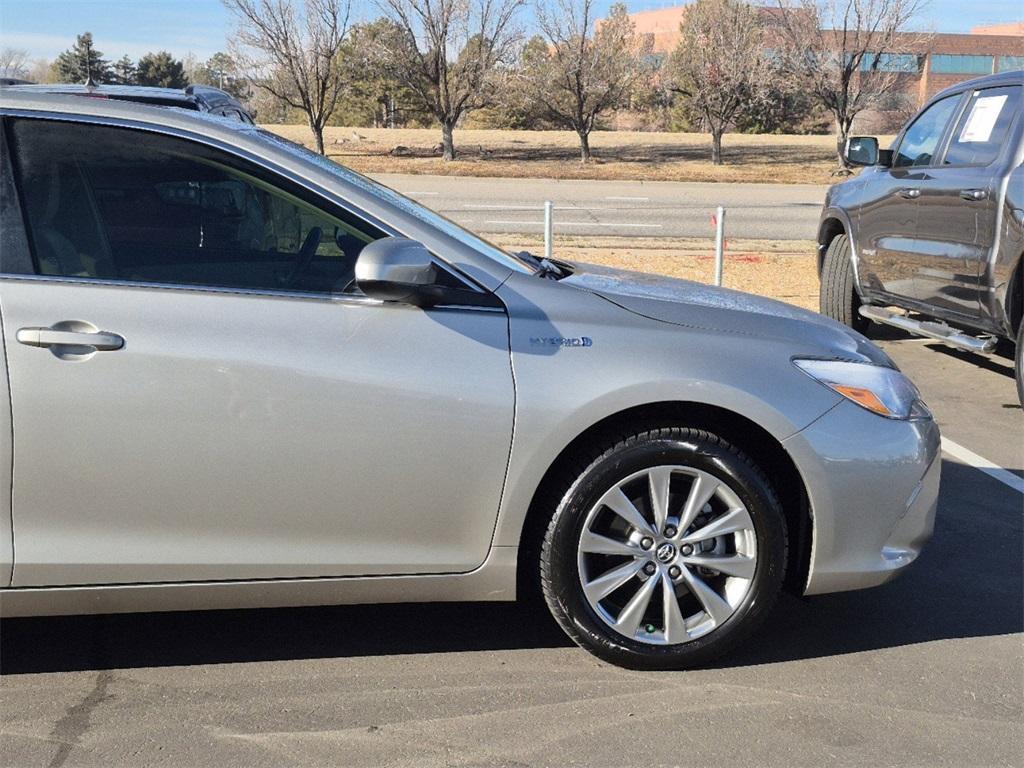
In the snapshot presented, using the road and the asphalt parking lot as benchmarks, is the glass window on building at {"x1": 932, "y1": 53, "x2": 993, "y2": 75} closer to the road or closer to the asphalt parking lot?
the road

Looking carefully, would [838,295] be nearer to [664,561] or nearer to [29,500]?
[664,561]

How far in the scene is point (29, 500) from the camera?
130 inches

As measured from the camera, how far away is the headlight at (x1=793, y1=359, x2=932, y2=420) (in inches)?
146

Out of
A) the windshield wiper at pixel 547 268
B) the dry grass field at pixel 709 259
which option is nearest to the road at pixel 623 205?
the dry grass field at pixel 709 259

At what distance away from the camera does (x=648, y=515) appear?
143 inches

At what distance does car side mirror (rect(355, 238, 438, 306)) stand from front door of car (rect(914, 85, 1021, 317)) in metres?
4.67

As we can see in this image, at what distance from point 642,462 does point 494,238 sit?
42.9 feet

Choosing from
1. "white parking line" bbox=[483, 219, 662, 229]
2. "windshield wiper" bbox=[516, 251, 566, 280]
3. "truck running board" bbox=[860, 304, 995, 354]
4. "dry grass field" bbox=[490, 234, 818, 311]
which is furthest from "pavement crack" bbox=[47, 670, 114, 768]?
"white parking line" bbox=[483, 219, 662, 229]

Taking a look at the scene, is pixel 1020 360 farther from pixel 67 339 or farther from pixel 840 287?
pixel 67 339

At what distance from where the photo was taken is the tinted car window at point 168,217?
342cm

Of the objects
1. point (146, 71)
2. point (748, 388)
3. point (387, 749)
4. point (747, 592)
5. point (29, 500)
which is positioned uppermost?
point (146, 71)

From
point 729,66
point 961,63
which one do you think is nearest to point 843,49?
point 729,66

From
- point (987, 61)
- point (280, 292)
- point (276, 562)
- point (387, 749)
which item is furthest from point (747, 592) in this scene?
point (987, 61)

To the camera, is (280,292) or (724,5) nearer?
(280,292)
